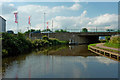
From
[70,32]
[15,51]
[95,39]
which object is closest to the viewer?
Answer: [15,51]

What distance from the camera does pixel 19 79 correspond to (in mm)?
7105

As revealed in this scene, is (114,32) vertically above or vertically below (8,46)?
above

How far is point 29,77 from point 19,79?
56cm

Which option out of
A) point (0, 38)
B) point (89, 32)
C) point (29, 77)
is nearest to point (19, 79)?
point (29, 77)

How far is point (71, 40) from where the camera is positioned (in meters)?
45.6

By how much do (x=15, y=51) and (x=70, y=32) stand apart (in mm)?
29625

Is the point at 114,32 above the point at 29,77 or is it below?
above

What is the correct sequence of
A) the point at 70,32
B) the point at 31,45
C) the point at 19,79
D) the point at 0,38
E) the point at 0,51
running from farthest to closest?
the point at 70,32
the point at 31,45
the point at 0,38
the point at 0,51
the point at 19,79

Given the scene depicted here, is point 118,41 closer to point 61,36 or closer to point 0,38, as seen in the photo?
point 0,38

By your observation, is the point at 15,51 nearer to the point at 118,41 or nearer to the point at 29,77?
the point at 29,77

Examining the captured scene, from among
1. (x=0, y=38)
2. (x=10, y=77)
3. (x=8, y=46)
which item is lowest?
(x=10, y=77)

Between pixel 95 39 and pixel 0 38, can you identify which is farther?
pixel 95 39

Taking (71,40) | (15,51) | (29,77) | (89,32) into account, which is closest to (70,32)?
(71,40)

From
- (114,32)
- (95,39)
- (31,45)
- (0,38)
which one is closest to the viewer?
Result: (0,38)
